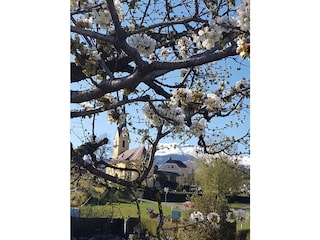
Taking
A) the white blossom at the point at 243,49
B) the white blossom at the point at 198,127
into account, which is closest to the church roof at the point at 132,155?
the white blossom at the point at 198,127

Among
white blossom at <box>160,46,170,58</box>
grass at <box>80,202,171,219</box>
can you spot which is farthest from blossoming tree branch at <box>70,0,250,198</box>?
grass at <box>80,202,171,219</box>

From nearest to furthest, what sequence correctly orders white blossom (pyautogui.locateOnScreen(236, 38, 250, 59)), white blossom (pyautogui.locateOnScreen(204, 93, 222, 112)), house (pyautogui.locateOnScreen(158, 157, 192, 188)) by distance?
white blossom (pyautogui.locateOnScreen(236, 38, 250, 59)) < white blossom (pyautogui.locateOnScreen(204, 93, 222, 112)) < house (pyautogui.locateOnScreen(158, 157, 192, 188))

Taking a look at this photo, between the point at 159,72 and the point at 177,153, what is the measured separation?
1.24 feet

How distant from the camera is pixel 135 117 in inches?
92.0

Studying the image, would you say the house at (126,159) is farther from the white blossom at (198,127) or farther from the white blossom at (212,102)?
the white blossom at (212,102)

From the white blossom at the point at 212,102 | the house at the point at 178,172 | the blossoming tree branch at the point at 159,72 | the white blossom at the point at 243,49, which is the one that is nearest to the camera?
the white blossom at the point at 243,49

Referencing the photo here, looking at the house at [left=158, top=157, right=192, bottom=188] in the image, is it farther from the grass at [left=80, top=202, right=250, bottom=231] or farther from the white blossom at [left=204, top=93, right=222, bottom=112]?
the white blossom at [left=204, top=93, right=222, bottom=112]

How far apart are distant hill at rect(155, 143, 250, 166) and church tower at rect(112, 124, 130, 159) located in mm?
155

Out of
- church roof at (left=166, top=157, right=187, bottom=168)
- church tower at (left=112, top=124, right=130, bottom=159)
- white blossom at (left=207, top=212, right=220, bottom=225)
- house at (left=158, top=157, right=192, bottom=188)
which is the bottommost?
white blossom at (left=207, top=212, right=220, bottom=225)

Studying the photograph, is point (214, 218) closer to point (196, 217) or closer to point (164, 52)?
point (196, 217)

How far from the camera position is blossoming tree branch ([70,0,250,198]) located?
2.09 m

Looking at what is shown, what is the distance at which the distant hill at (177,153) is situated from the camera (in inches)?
90.2

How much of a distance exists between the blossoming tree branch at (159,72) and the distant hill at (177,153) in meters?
0.03
